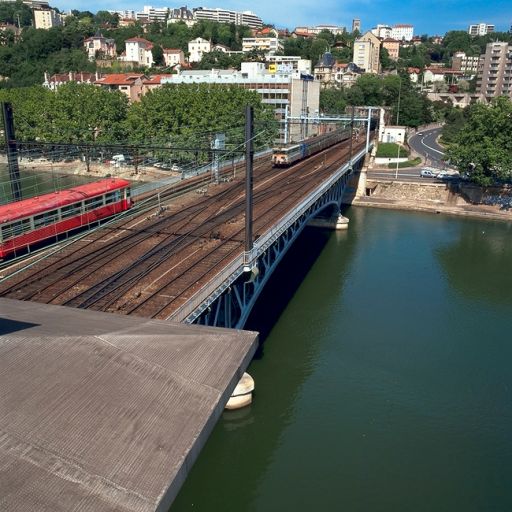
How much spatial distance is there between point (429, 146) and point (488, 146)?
28935 millimetres

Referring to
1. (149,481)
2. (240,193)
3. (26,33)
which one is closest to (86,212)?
(240,193)

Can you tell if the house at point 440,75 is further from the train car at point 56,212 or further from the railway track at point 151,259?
the train car at point 56,212

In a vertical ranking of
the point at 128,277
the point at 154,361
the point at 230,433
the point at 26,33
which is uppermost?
the point at 26,33

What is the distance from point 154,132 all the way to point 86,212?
31.4 meters

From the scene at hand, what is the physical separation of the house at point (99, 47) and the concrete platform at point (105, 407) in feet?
408

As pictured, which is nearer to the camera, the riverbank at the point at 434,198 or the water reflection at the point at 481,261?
the water reflection at the point at 481,261

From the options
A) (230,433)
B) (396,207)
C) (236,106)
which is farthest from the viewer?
(236,106)

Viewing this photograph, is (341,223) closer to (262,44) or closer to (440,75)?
(440,75)

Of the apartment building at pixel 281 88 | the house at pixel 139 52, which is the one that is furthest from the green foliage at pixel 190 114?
the house at pixel 139 52

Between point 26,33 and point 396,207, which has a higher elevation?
point 26,33

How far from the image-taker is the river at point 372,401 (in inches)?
546

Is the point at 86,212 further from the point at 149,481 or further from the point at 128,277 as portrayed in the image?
the point at 149,481

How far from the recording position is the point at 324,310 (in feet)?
82.2

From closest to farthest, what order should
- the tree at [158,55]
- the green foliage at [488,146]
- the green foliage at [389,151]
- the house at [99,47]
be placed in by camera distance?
the green foliage at [488,146] → the green foliage at [389,151] → the tree at [158,55] → the house at [99,47]
